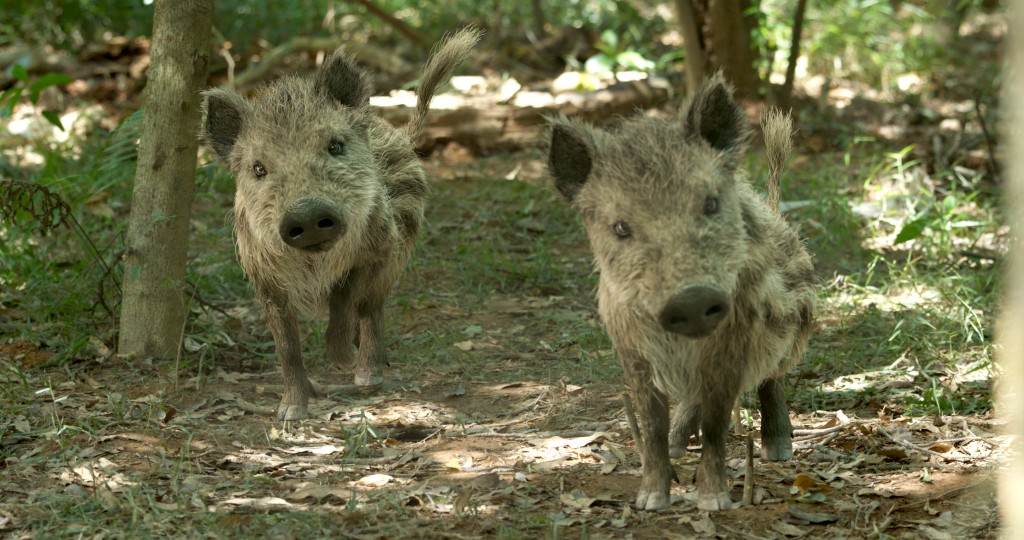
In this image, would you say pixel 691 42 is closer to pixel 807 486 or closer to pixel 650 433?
pixel 807 486

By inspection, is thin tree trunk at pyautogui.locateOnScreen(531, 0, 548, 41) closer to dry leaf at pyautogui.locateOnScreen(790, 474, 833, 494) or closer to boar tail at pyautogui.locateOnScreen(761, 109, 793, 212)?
boar tail at pyautogui.locateOnScreen(761, 109, 793, 212)

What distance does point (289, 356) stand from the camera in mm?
5773

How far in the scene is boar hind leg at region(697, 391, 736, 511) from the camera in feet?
13.7

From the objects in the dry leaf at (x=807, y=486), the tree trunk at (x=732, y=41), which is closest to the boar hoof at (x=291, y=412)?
the dry leaf at (x=807, y=486)

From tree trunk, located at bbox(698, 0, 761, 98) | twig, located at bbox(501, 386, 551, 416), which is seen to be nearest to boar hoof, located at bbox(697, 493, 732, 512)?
twig, located at bbox(501, 386, 551, 416)

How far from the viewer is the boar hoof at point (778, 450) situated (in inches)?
191

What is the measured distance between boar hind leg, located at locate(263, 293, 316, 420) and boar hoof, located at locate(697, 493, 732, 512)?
2302 mm

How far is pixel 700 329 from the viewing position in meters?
3.67

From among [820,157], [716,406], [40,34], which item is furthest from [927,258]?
[40,34]

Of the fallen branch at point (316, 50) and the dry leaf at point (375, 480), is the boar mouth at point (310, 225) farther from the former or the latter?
the fallen branch at point (316, 50)

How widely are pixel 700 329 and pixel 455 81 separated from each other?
7823mm

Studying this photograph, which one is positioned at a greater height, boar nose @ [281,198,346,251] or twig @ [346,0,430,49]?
twig @ [346,0,430,49]

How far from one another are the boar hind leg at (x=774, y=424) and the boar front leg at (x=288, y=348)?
2321 mm

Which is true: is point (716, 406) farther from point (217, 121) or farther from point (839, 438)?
point (217, 121)
